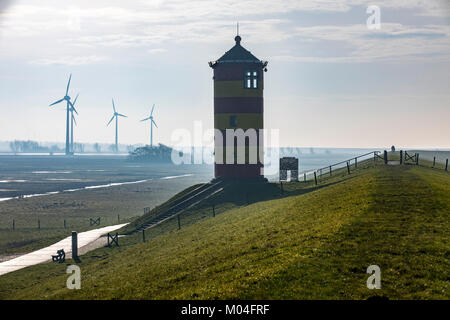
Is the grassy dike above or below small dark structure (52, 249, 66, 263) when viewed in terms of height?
above

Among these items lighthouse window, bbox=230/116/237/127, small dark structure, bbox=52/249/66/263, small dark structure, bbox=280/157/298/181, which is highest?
lighthouse window, bbox=230/116/237/127

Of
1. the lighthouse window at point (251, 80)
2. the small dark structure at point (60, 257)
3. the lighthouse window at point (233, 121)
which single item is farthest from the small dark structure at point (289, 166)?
the small dark structure at point (60, 257)

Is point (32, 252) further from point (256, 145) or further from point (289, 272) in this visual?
point (289, 272)

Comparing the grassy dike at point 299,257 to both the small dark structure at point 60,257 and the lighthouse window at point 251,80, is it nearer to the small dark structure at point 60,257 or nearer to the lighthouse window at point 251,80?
the small dark structure at point 60,257

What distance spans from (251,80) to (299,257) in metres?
35.4

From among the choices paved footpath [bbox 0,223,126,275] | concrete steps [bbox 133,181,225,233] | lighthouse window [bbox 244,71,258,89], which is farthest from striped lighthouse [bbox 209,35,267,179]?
paved footpath [bbox 0,223,126,275]

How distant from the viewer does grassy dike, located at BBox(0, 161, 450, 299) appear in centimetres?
1727

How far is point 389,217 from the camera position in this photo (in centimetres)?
2500

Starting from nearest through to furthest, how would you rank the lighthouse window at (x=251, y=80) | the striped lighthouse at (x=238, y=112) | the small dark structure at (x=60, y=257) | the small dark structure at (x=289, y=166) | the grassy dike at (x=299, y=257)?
the grassy dike at (x=299, y=257), the small dark structure at (x=60, y=257), the striped lighthouse at (x=238, y=112), the lighthouse window at (x=251, y=80), the small dark structure at (x=289, y=166)

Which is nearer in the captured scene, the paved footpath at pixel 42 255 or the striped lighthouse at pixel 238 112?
the paved footpath at pixel 42 255

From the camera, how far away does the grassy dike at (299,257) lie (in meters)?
17.3

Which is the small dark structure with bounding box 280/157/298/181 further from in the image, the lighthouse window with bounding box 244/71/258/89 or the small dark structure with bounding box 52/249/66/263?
the small dark structure with bounding box 52/249/66/263

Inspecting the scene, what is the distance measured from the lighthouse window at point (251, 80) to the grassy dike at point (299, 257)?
18961 millimetres

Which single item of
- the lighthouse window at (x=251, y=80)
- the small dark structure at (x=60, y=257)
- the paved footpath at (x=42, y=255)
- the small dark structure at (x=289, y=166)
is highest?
the lighthouse window at (x=251, y=80)
